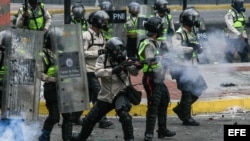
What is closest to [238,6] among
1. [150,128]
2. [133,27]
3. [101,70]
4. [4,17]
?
[133,27]

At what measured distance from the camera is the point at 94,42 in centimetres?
1218

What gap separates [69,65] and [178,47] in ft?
7.63

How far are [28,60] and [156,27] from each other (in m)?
1.94

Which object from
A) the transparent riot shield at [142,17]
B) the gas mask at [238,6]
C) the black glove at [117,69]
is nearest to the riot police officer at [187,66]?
the black glove at [117,69]

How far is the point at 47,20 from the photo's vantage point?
49.5 ft

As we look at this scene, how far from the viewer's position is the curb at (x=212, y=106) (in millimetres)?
13969

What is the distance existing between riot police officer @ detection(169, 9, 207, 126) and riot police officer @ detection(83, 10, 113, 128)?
1.12 metres

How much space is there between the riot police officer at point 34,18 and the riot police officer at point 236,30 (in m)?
5.47

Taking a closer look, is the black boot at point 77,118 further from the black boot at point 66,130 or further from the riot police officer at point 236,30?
the riot police officer at point 236,30

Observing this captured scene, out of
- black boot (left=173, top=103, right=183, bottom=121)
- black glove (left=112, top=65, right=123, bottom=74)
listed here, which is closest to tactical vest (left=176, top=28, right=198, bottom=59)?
black boot (left=173, top=103, right=183, bottom=121)

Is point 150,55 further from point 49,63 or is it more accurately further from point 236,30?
point 236,30

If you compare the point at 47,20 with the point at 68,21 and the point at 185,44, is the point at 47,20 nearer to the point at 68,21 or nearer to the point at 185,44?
the point at 68,21

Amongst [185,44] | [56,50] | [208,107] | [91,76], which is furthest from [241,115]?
[56,50]

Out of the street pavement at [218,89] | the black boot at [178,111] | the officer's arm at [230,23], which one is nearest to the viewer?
the black boot at [178,111]
